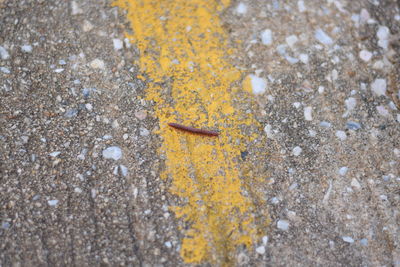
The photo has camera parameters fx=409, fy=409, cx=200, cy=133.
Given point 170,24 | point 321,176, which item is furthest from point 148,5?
point 321,176

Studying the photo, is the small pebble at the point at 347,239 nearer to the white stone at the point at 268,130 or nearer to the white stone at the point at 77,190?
the white stone at the point at 268,130

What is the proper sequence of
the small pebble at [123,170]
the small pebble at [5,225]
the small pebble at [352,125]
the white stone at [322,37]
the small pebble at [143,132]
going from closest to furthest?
the small pebble at [5,225] < the small pebble at [123,170] < the small pebble at [143,132] < the small pebble at [352,125] < the white stone at [322,37]

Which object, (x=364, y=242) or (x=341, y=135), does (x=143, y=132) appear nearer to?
(x=341, y=135)

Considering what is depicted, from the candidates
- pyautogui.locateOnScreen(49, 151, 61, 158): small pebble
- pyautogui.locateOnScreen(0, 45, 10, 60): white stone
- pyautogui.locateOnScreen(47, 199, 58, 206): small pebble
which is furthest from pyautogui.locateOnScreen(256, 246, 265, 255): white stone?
pyautogui.locateOnScreen(0, 45, 10, 60): white stone

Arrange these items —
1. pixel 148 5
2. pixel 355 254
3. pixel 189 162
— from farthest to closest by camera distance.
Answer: pixel 148 5, pixel 189 162, pixel 355 254

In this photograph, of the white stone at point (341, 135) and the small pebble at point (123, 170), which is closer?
the small pebble at point (123, 170)

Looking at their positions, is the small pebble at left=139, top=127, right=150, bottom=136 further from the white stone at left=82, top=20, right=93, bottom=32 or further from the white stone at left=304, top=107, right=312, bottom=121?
the white stone at left=304, top=107, right=312, bottom=121

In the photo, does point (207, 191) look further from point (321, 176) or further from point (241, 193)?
point (321, 176)

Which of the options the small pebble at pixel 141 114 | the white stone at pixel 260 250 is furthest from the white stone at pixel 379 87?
the small pebble at pixel 141 114
